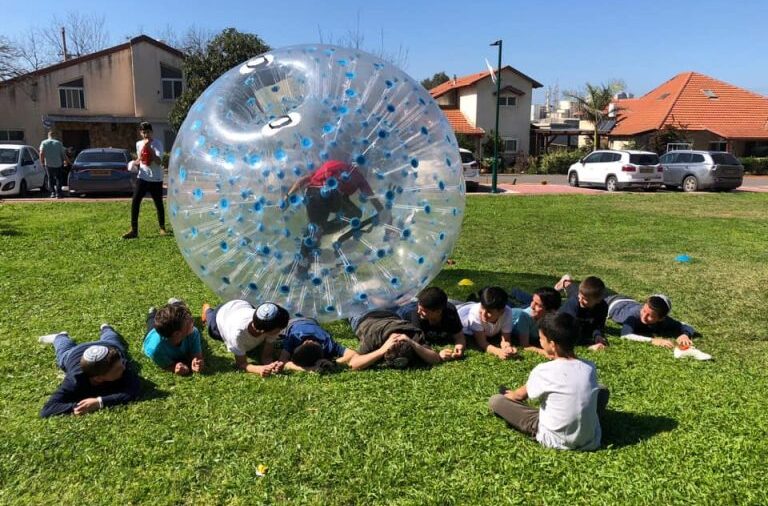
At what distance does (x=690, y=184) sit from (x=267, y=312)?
73.1 feet

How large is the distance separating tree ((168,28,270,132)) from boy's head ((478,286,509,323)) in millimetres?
29848

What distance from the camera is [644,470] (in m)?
3.28

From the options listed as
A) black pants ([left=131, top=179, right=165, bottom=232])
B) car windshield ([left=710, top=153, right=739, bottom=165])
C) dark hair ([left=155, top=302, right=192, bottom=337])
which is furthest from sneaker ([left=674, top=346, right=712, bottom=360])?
car windshield ([left=710, top=153, right=739, bottom=165])

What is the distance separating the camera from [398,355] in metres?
4.67

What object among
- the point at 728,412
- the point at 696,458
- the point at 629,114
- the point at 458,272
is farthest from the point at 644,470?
the point at 629,114

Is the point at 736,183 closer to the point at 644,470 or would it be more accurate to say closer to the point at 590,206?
the point at 590,206

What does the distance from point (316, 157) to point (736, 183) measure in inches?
889

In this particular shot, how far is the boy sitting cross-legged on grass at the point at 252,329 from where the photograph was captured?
4422 mm

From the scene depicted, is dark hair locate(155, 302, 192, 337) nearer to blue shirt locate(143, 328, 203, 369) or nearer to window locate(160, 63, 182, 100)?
blue shirt locate(143, 328, 203, 369)

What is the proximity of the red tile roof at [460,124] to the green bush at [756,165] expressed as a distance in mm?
15837

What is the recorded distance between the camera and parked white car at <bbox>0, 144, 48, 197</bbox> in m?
16.5

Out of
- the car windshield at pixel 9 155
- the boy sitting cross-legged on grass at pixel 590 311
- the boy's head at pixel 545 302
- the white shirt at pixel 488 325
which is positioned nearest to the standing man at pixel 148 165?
the white shirt at pixel 488 325

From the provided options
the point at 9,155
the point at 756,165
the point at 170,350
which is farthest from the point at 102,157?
the point at 756,165

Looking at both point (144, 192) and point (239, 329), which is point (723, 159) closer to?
point (144, 192)
